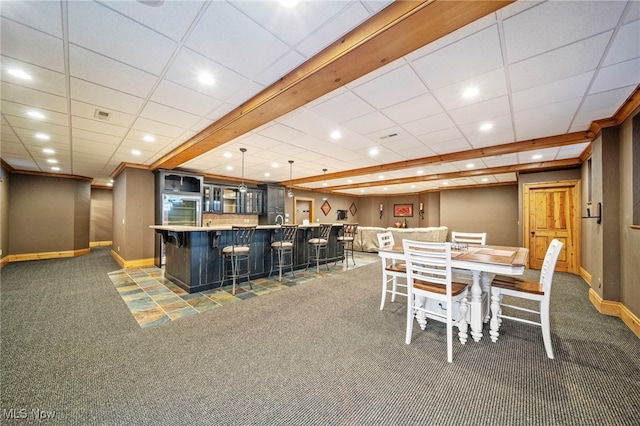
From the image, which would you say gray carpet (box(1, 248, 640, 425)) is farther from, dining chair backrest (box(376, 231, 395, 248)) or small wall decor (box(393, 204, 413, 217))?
small wall decor (box(393, 204, 413, 217))

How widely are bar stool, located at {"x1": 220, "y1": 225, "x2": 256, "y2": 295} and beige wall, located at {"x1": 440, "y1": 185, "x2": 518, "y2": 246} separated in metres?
8.20

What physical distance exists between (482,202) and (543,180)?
10.6 feet

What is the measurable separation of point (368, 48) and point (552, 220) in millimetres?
6509

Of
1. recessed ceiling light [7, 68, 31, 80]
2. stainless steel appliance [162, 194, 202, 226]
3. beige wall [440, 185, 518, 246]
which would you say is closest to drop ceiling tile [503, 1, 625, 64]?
recessed ceiling light [7, 68, 31, 80]

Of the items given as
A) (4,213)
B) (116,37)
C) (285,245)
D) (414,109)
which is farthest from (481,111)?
(4,213)

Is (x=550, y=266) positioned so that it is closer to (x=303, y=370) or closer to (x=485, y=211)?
(x=303, y=370)

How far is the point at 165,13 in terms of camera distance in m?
1.60

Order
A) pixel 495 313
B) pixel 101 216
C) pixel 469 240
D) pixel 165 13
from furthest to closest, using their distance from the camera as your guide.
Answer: pixel 101 216, pixel 469 240, pixel 495 313, pixel 165 13

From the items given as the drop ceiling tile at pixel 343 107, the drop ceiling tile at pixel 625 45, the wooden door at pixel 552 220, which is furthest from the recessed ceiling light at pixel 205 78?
the wooden door at pixel 552 220

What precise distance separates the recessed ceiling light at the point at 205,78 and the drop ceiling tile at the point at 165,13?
0.52 metres

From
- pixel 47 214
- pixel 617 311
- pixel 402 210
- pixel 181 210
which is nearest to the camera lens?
pixel 617 311

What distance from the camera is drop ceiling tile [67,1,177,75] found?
1.60 metres

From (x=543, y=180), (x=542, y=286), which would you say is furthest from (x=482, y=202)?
(x=542, y=286)

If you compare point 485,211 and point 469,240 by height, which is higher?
point 485,211
